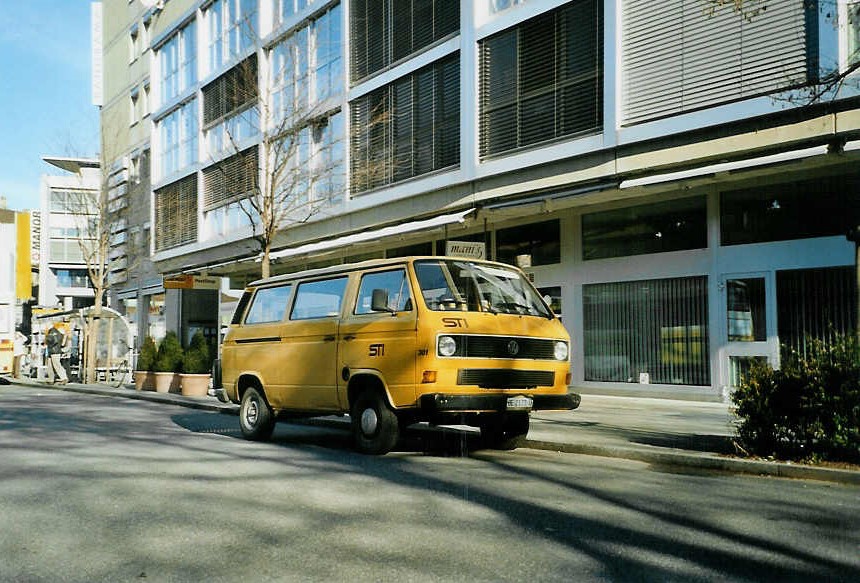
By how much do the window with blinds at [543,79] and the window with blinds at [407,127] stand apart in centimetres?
129

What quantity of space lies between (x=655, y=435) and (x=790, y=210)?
642 centimetres

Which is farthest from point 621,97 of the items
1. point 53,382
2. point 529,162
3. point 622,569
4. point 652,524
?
point 53,382

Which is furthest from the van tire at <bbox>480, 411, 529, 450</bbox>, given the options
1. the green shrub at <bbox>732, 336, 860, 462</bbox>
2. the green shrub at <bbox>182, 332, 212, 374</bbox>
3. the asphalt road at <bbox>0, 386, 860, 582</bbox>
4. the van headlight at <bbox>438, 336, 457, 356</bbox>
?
the green shrub at <bbox>182, 332, 212, 374</bbox>

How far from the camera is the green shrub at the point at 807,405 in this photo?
7.82 meters

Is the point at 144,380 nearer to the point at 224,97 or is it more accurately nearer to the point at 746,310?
the point at 224,97

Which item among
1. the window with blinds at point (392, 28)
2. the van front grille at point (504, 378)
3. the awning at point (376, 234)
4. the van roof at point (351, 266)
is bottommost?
the van front grille at point (504, 378)

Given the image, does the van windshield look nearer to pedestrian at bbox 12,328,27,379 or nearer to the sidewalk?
the sidewalk

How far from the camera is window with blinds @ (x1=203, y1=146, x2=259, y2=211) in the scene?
27027 millimetres

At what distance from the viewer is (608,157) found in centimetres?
1647

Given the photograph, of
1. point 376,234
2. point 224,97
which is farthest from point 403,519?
point 224,97

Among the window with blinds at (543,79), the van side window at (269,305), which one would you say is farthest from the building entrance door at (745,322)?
the van side window at (269,305)

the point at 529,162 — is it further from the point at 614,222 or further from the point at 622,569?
the point at 622,569

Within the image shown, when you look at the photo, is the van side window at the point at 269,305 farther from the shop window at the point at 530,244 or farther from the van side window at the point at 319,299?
the shop window at the point at 530,244

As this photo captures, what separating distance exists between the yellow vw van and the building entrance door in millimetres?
6671
